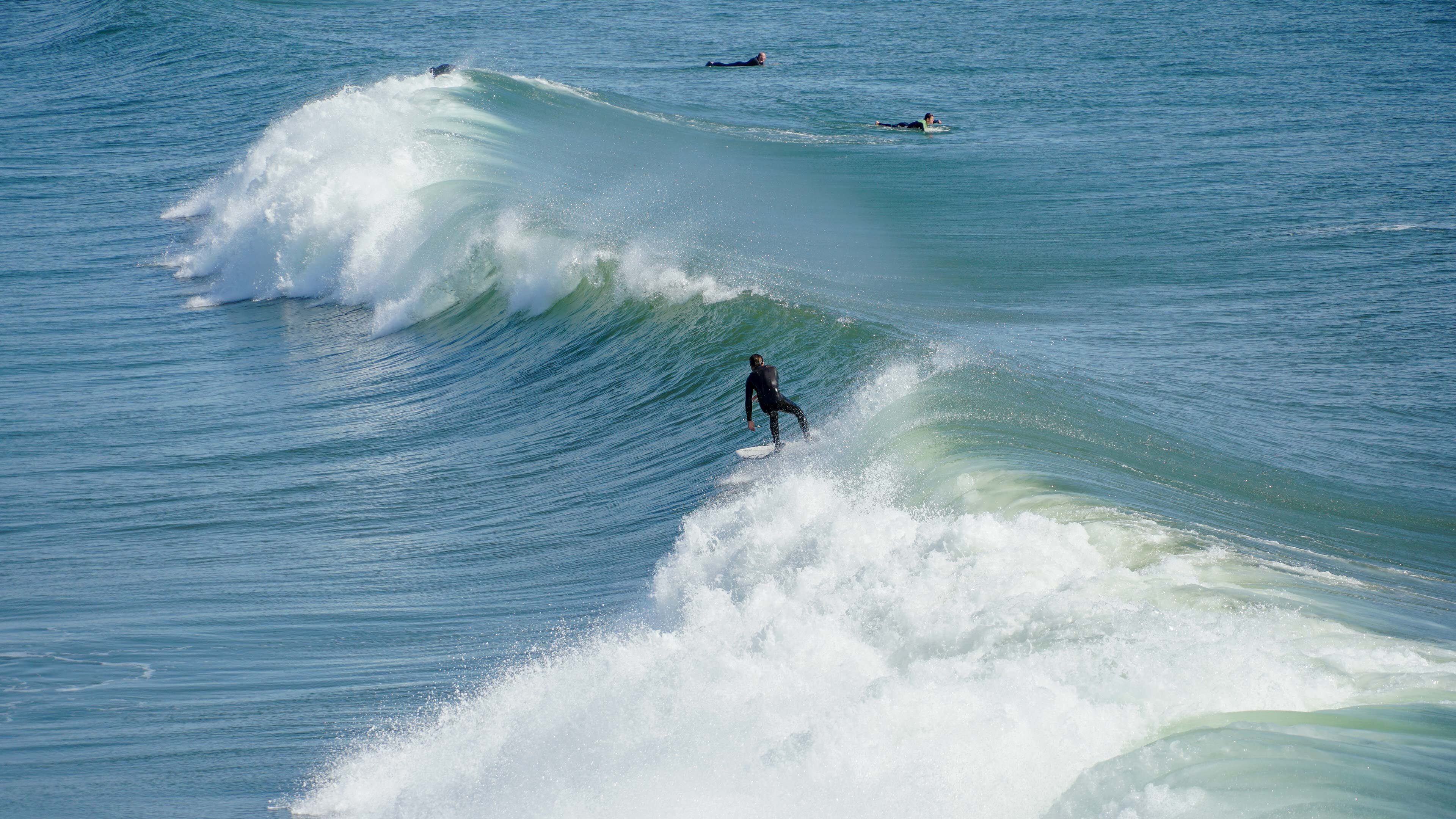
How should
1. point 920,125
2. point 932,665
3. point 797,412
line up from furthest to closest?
point 920,125
point 797,412
point 932,665

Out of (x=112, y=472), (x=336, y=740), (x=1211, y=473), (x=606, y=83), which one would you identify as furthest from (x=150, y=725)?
(x=606, y=83)

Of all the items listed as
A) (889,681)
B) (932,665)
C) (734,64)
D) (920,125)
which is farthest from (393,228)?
(734,64)

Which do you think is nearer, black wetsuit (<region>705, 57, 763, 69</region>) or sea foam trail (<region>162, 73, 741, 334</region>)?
sea foam trail (<region>162, 73, 741, 334</region>)

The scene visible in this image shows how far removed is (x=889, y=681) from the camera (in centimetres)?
611

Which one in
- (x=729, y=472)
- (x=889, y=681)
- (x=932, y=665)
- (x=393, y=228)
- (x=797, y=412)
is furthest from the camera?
(x=393, y=228)

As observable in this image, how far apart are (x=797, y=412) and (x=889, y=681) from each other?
179 inches

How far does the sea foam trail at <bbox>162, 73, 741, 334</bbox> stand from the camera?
1731 centimetres

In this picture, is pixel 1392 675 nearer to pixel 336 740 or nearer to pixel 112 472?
pixel 336 740

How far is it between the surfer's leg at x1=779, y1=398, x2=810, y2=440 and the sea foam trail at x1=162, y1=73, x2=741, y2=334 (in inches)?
177

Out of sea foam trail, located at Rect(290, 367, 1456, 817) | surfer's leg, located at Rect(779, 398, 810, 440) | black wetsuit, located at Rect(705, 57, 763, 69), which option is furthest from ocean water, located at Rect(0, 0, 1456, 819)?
black wetsuit, located at Rect(705, 57, 763, 69)

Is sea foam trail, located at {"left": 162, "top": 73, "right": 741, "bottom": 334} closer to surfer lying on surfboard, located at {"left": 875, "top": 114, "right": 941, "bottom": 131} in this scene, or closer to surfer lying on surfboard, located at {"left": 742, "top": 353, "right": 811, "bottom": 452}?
surfer lying on surfboard, located at {"left": 742, "top": 353, "right": 811, "bottom": 452}

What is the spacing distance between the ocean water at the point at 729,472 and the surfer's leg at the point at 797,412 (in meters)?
0.19

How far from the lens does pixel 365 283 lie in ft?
66.9

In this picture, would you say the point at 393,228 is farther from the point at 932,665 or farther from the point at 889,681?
the point at 889,681
